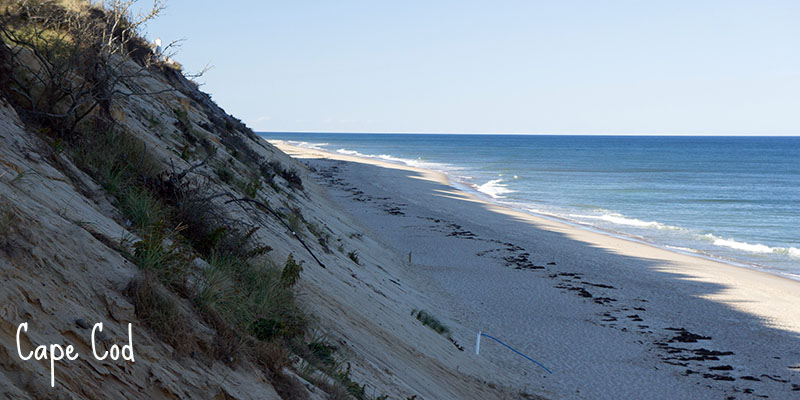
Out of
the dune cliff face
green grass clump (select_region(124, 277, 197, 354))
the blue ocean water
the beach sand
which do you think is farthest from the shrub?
the blue ocean water

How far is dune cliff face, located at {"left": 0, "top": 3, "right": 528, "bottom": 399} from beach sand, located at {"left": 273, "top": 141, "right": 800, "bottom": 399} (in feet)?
8.35

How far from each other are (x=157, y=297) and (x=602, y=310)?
1286cm

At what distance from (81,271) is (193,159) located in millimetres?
8228

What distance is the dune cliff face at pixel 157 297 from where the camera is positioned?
3.52 meters

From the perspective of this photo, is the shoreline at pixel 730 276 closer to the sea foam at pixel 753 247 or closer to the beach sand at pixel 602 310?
the beach sand at pixel 602 310

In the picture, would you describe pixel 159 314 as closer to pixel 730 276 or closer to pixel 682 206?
pixel 730 276

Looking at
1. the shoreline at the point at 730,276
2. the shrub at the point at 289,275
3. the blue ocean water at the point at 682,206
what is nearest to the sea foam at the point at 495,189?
the blue ocean water at the point at 682,206

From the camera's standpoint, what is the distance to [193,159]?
1199 centimetres

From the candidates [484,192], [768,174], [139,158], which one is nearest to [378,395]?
[139,158]

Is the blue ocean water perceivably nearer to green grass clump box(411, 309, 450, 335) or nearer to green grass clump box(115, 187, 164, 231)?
green grass clump box(411, 309, 450, 335)

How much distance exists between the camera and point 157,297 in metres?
4.28

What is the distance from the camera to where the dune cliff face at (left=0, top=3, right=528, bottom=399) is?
3.52 m

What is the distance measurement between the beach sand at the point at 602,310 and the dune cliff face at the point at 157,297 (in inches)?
100

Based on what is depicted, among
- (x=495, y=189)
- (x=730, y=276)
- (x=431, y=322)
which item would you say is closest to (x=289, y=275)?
(x=431, y=322)
